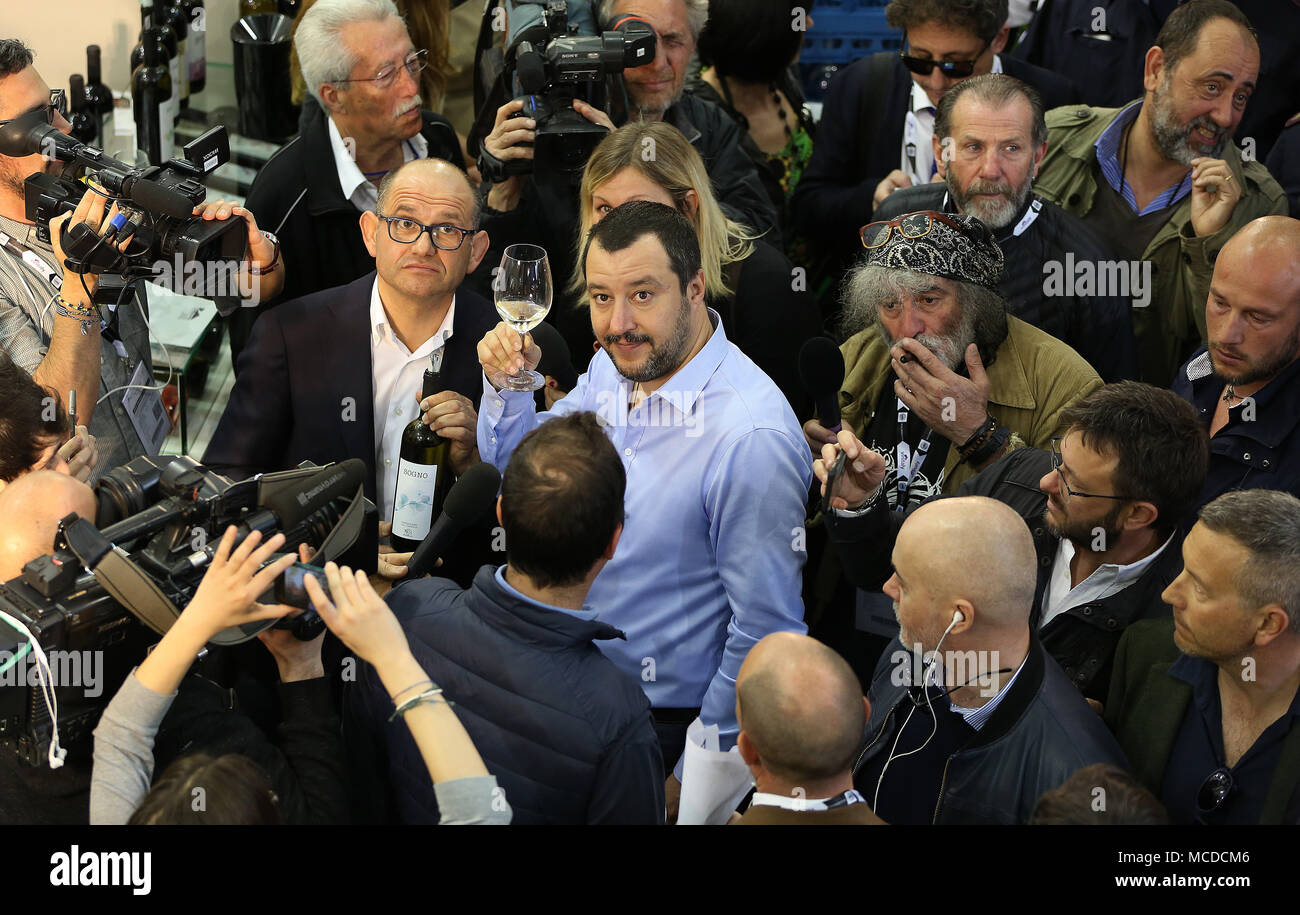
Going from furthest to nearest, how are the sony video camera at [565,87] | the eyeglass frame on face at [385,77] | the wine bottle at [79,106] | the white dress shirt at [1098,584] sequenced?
the wine bottle at [79,106] → the eyeglass frame on face at [385,77] → the sony video camera at [565,87] → the white dress shirt at [1098,584]

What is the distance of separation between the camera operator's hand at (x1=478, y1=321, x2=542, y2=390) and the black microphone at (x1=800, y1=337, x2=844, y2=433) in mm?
605

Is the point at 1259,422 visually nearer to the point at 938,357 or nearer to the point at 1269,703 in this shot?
the point at 938,357

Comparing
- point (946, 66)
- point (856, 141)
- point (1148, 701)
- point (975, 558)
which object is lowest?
point (1148, 701)

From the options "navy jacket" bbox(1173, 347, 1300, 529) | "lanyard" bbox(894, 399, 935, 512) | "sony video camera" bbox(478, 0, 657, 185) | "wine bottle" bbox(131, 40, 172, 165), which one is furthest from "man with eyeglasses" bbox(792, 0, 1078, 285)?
"wine bottle" bbox(131, 40, 172, 165)

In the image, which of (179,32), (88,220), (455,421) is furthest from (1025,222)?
(179,32)

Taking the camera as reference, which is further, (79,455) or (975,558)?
(79,455)

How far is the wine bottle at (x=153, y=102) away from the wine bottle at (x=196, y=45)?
0.98 ft

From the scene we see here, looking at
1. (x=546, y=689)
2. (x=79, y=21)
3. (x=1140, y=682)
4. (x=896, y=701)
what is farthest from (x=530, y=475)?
(x=79, y=21)

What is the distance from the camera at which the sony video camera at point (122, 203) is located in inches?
119

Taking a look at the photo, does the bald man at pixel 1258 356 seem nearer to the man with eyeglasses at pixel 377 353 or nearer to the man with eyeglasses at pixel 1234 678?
the man with eyeglasses at pixel 1234 678

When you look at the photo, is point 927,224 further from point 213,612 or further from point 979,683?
point 213,612

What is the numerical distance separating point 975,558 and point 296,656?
1250mm

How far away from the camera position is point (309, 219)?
3.84 metres

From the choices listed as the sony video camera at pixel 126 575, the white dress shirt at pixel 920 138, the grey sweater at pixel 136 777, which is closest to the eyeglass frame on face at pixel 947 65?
the white dress shirt at pixel 920 138
